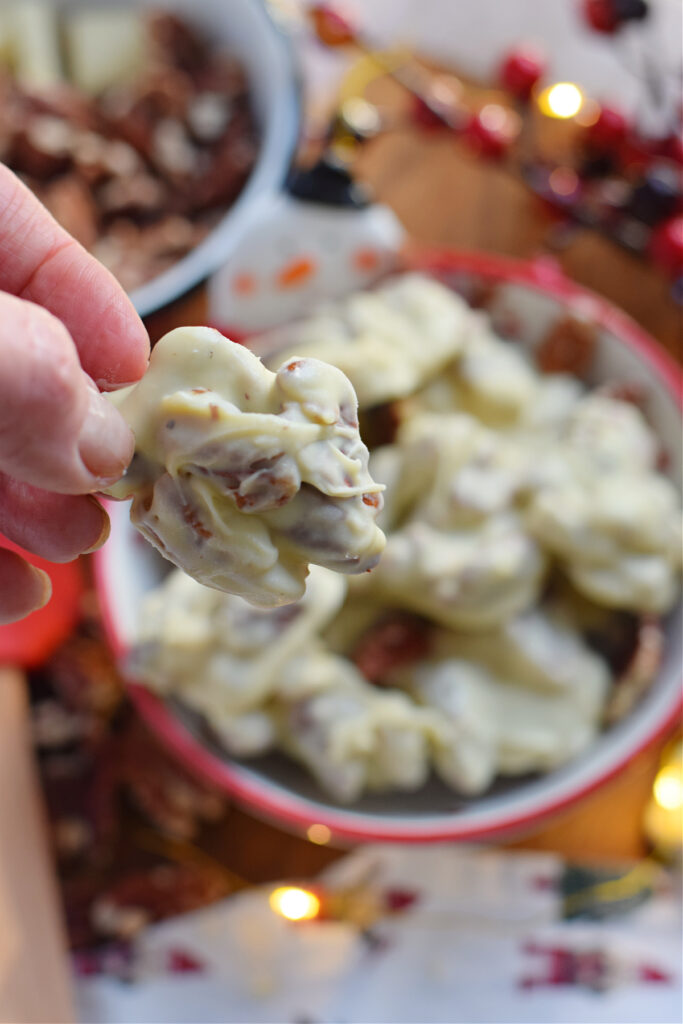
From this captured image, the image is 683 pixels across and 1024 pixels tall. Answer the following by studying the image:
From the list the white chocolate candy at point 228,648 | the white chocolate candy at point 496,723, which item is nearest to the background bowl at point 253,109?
the white chocolate candy at point 228,648

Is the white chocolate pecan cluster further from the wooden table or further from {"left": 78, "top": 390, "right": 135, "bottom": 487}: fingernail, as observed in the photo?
{"left": 78, "top": 390, "right": 135, "bottom": 487}: fingernail

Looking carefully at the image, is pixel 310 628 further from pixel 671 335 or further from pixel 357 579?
pixel 671 335

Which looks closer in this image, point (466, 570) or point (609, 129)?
point (466, 570)

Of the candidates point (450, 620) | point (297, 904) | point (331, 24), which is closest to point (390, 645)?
point (450, 620)

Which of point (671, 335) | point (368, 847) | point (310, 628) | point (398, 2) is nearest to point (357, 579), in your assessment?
point (310, 628)

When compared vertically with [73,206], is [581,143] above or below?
above

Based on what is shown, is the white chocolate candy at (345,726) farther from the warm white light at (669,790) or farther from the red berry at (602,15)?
the red berry at (602,15)

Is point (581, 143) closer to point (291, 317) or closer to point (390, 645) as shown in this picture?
point (291, 317)
